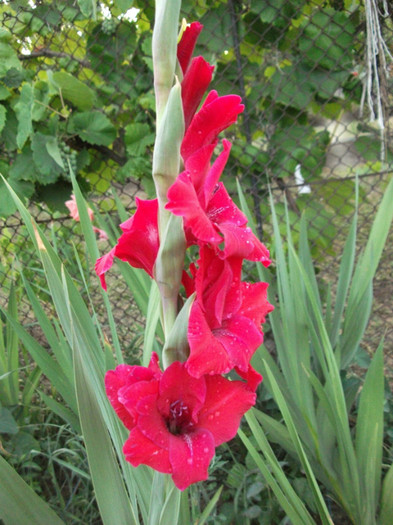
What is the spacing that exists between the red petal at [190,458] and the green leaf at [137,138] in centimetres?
163

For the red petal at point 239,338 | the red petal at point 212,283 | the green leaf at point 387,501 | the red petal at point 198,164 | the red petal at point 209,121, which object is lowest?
the green leaf at point 387,501

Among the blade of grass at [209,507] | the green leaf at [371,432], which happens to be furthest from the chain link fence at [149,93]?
the blade of grass at [209,507]

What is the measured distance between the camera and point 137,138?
2.06 metres

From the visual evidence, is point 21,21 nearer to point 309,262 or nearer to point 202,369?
point 309,262

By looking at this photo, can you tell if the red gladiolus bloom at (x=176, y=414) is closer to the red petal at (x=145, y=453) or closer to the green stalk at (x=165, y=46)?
the red petal at (x=145, y=453)

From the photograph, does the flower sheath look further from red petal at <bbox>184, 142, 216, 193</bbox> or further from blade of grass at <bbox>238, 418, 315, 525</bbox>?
blade of grass at <bbox>238, 418, 315, 525</bbox>

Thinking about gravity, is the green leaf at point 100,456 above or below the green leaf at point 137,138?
below

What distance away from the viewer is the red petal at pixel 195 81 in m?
0.60

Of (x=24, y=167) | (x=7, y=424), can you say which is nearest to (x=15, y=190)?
(x=24, y=167)

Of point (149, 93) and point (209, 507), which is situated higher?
point (149, 93)

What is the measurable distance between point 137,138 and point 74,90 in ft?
1.02

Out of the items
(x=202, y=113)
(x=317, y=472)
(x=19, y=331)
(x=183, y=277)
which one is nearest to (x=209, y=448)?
(x=183, y=277)

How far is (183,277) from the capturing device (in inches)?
25.3

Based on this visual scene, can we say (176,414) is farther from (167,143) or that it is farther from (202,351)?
(167,143)
